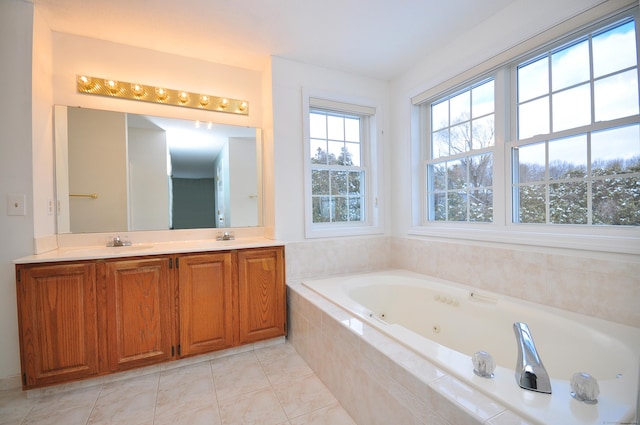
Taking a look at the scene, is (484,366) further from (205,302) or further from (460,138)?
(460,138)

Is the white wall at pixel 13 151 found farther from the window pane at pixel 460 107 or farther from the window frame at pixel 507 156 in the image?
the window pane at pixel 460 107

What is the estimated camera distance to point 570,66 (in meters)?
1.72

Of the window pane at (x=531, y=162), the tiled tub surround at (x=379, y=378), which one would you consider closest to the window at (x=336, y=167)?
the tiled tub surround at (x=379, y=378)

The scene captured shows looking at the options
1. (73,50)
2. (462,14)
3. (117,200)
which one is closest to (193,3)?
(73,50)

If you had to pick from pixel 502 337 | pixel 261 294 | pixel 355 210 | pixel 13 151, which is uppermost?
pixel 13 151

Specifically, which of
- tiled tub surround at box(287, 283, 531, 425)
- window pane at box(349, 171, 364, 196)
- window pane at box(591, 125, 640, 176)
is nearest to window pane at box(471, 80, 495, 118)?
window pane at box(591, 125, 640, 176)

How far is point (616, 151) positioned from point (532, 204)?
1.63 ft

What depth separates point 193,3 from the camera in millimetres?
1814

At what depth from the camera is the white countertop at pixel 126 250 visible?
5.53 feet

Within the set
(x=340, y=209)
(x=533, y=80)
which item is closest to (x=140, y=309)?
(x=340, y=209)

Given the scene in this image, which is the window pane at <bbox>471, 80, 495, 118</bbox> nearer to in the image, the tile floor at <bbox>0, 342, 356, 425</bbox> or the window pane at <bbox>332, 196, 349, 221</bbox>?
the window pane at <bbox>332, 196, 349, 221</bbox>

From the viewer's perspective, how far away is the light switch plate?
5.78ft

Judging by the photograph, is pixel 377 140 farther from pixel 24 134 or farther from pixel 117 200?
pixel 24 134

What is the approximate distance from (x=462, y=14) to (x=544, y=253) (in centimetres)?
169
